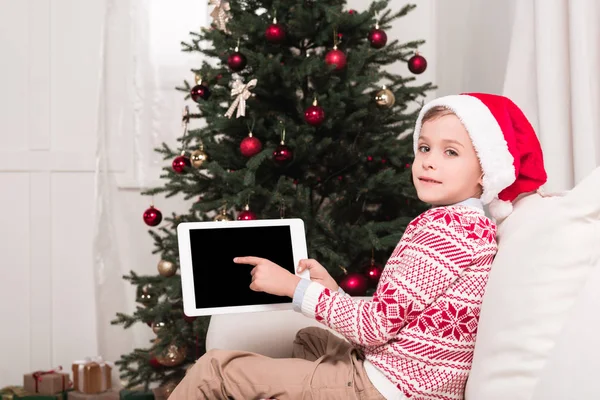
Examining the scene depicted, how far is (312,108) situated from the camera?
212 centimetres

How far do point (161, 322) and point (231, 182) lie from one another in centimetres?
62

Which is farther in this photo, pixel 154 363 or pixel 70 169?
pixel 70 169

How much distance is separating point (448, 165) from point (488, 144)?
86 millimetres

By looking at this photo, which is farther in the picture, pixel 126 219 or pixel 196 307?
pixel 126 219

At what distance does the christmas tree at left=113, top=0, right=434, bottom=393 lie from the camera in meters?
2.18

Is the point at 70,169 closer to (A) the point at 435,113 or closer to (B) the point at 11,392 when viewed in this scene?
(B) the point at 11,392

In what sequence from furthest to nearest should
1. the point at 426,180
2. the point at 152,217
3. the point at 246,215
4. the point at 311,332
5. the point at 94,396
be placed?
the point at 94,396 → the point at 152,217 → the point at 246,215 → the point at 311,332 → the point at 426,180

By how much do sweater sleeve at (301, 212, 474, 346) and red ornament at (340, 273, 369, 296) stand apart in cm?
85

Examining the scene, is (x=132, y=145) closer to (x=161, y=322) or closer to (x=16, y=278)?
(x=16, y=278)

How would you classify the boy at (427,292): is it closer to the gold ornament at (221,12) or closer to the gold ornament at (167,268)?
the gold ornament at (167,268)

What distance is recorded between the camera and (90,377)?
9.28 feet

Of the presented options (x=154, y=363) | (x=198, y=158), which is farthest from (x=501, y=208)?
(x=154, y=363)

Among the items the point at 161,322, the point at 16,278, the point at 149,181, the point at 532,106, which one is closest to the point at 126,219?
the point at 149,181

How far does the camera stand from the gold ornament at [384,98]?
222 cm
